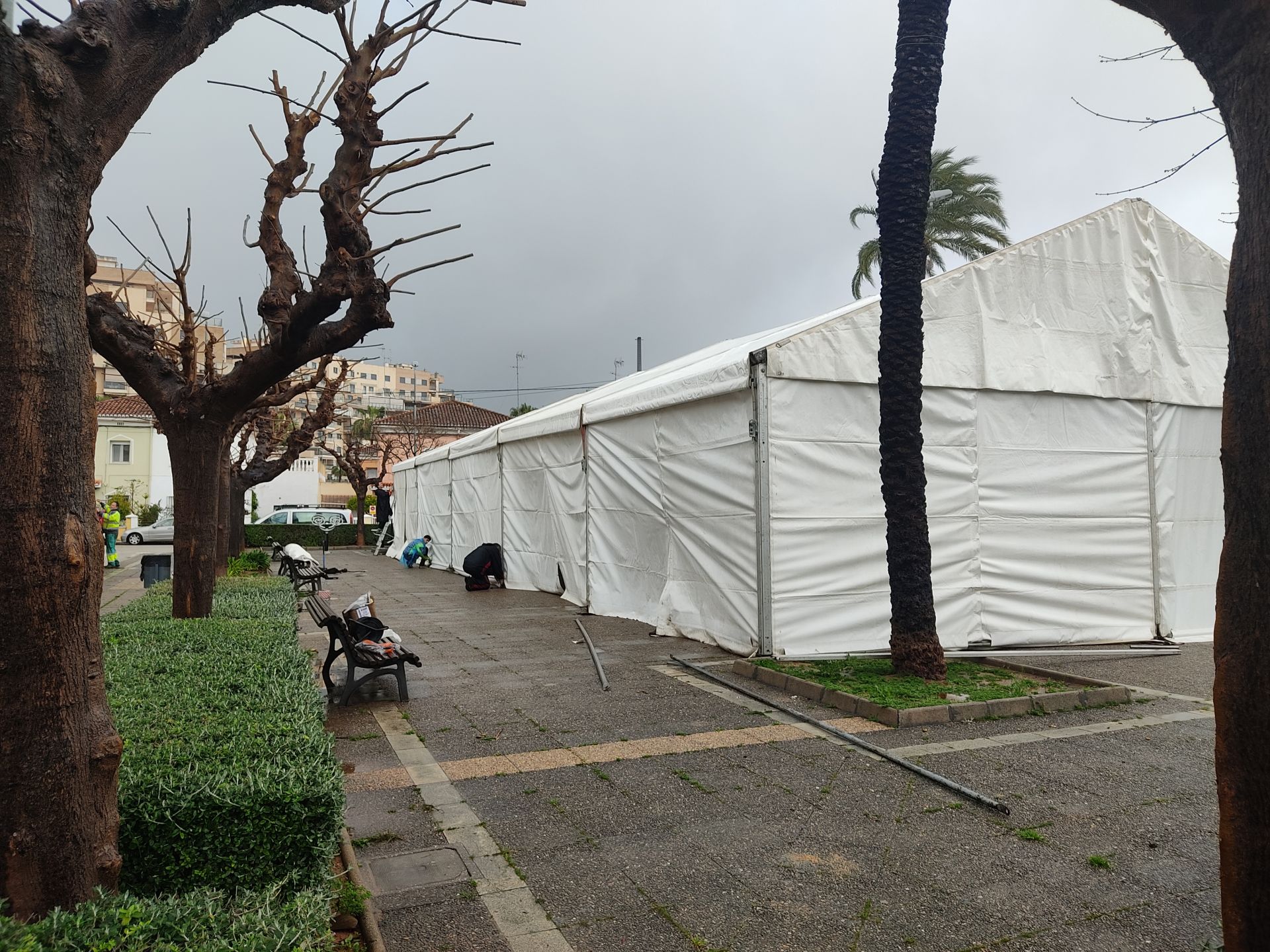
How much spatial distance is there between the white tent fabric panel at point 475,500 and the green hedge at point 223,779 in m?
12.7

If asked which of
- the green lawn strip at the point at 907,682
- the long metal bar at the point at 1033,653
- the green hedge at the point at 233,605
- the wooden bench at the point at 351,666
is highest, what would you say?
the green hedge at the point at 233,605

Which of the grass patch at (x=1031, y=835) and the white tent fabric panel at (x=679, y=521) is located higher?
the white tent fabric panel at (x=679, y=521)

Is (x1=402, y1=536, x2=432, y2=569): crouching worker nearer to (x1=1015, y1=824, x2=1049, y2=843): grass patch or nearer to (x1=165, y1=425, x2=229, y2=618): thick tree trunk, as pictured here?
(x1=165, y1=425, x2=229, y2=618): thick tree trunk

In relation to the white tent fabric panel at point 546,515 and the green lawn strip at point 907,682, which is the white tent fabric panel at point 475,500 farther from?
the green lawn strip at point 907,682

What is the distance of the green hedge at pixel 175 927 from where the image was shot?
6.95 ft

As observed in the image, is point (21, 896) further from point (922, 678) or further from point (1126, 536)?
point (1126, 536)

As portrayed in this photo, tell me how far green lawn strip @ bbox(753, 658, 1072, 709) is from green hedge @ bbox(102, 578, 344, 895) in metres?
4.04

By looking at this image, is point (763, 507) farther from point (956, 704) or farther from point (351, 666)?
A: point (351, 666)

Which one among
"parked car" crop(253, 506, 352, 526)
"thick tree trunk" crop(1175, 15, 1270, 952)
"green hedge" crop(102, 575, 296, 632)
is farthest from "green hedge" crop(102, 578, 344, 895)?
"parked car" crop(253, 506, 352, 526)

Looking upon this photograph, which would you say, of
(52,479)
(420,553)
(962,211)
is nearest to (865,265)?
(962,211)

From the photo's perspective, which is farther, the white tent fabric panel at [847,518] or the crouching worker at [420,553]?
the crouching worker at [420,553]

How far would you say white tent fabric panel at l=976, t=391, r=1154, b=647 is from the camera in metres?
9.54

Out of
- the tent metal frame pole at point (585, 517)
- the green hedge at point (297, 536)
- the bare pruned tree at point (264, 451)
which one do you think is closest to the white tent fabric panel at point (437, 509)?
the bare pruned tree at point (264, 451)

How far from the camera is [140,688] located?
441cm
